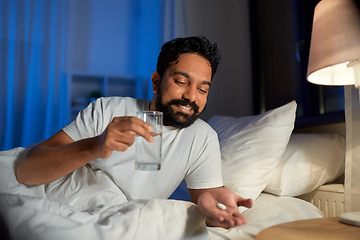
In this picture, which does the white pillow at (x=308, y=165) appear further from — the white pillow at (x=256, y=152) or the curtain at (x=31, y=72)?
the curtain at (x=31, y=72)

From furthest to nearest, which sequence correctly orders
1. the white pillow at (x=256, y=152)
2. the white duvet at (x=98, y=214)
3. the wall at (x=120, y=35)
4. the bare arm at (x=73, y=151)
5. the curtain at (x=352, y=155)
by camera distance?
the wall at (x=120, y=35) → the white pillow at (x=256, y=152) → the curtain at (x=352, y=155) → the bare arm at (x=73, y=151) → the white duvet at (x=98, y=214)

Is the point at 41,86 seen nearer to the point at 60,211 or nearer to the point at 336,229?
the point at 60,211

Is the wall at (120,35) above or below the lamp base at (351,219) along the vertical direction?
above

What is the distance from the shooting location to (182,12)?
2701 mm

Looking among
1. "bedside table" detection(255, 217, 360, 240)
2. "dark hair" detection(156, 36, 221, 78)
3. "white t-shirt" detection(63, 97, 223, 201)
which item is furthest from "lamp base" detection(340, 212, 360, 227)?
"dark hair" detection(156, 36, 221, 78)

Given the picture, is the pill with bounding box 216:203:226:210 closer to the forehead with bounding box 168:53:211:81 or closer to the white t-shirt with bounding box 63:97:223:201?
Result: the white t-shirt with bounding box 63:97:223:201

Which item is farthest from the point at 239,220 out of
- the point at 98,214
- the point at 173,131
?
the point at 173,131

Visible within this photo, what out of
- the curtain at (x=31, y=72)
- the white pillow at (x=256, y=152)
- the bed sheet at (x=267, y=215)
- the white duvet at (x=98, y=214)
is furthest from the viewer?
the curtain at (x=31, y=72)

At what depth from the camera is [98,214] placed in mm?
689

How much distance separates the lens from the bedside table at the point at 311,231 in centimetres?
66

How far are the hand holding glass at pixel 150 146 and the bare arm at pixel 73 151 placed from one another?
15 millimetres

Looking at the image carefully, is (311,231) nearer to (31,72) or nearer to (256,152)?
(256,152)

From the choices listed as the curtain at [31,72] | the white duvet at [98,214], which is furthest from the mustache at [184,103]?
the curtain at [31,72]

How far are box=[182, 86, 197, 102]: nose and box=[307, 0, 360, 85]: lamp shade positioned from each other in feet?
1.51
